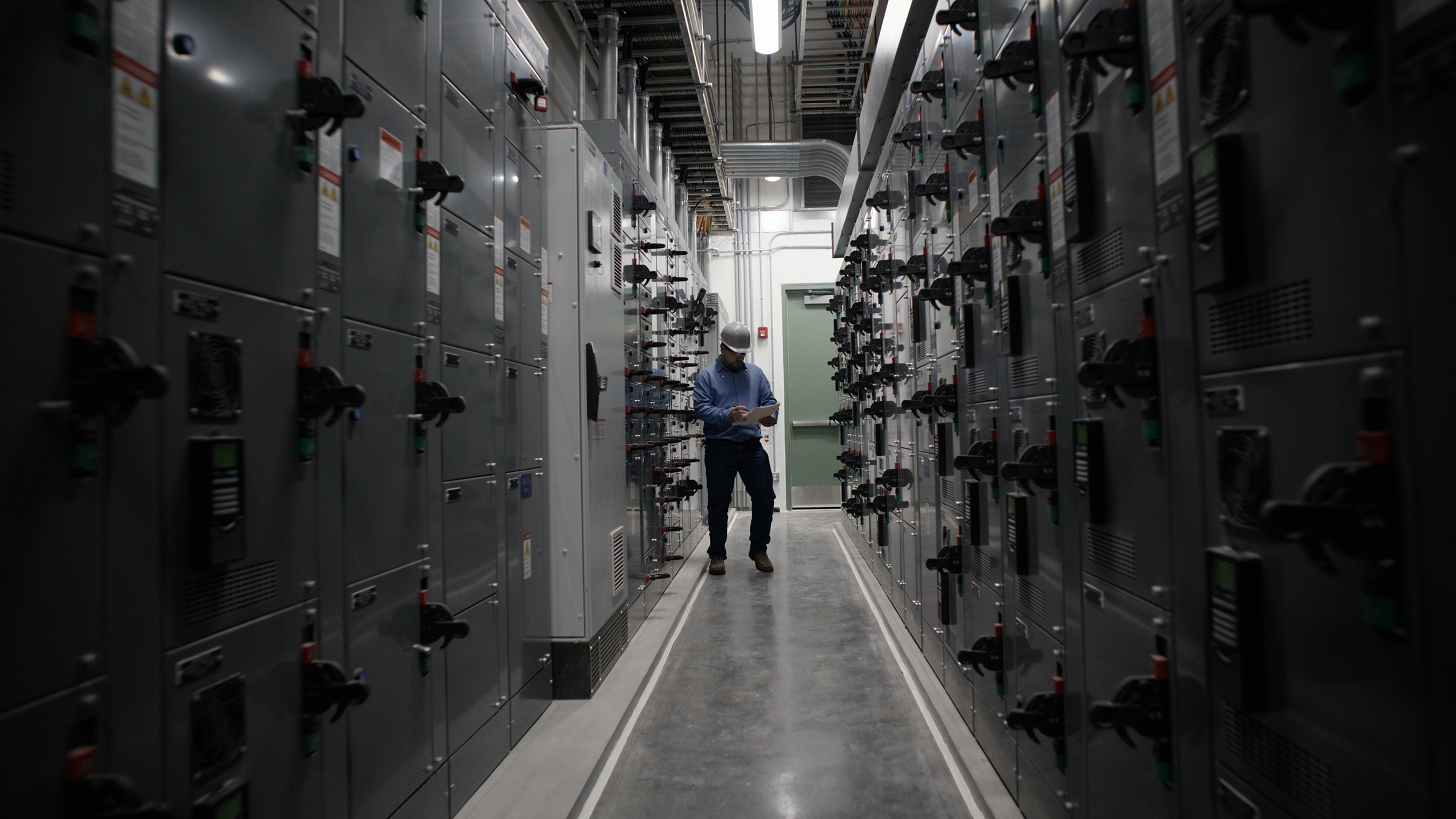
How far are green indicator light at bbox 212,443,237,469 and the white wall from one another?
27.0ft

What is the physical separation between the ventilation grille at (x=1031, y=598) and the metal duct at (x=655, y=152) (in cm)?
504

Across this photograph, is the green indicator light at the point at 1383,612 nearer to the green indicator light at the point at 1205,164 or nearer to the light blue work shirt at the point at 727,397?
the green indicator light at the point at 1205,164

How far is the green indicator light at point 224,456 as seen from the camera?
1238 millimetres

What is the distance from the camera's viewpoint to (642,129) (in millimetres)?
5750

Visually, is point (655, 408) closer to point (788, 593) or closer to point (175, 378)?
point (788, 593)

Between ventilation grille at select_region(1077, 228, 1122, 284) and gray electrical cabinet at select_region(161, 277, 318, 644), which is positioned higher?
ventilation grille at select_region(1077, 228, 1122, 284)

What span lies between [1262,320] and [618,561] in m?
3.21

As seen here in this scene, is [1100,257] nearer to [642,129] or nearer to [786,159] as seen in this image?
[642,129]

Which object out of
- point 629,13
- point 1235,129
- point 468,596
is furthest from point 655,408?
point 1235,129

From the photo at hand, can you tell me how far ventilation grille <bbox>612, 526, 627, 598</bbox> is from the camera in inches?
144

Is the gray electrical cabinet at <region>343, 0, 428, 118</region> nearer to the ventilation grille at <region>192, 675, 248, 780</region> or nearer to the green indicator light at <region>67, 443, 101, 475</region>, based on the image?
the green indicator light at <region>67, 443, 101, 475</region>

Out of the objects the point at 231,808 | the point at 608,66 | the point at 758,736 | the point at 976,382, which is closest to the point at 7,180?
the point at 231,808

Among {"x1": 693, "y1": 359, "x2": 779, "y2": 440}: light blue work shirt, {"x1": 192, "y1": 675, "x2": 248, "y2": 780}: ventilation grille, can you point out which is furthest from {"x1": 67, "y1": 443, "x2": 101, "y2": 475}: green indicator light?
{"x1": 693, "y1": 359, "x2": 779, "y2": 440}: light blue work shirt

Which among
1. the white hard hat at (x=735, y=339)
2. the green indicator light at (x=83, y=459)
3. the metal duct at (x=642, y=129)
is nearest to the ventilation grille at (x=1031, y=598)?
the green indicator light at (x=83, y=459)
